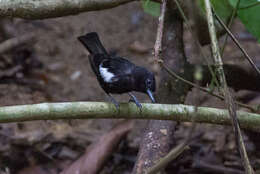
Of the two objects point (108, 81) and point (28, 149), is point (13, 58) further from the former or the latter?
point (108, 81)

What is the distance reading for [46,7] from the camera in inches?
120

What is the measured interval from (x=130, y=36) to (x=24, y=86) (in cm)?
178

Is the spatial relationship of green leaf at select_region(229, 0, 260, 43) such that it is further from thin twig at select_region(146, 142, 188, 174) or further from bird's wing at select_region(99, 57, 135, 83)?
thin twig at select_region(146, 142, 188, 174)

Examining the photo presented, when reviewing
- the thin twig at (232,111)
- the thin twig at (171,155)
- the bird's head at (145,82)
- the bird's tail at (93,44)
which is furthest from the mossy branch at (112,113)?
the bird's tail at (93,44)

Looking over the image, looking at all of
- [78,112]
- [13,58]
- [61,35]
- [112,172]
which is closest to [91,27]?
[61,35]

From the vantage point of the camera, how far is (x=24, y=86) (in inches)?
203

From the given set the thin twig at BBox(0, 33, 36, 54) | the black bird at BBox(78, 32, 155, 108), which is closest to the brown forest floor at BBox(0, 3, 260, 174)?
the thin twig at BBox(0, 33, 36, 54)

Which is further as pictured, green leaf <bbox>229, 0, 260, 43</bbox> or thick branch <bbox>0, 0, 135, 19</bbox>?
green leaf <bbox>229, 0, 260, 43</bbox>

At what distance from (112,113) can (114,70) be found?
0.79 meters

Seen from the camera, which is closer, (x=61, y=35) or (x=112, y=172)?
(x=112, y=172)

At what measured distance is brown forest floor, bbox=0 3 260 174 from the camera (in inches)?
159

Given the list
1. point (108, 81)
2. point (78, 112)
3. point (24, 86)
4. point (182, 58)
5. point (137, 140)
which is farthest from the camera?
point (24, 86)

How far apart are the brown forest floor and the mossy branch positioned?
0.71 m

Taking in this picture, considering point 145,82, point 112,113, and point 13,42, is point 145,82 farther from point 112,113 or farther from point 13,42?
point 13,42
